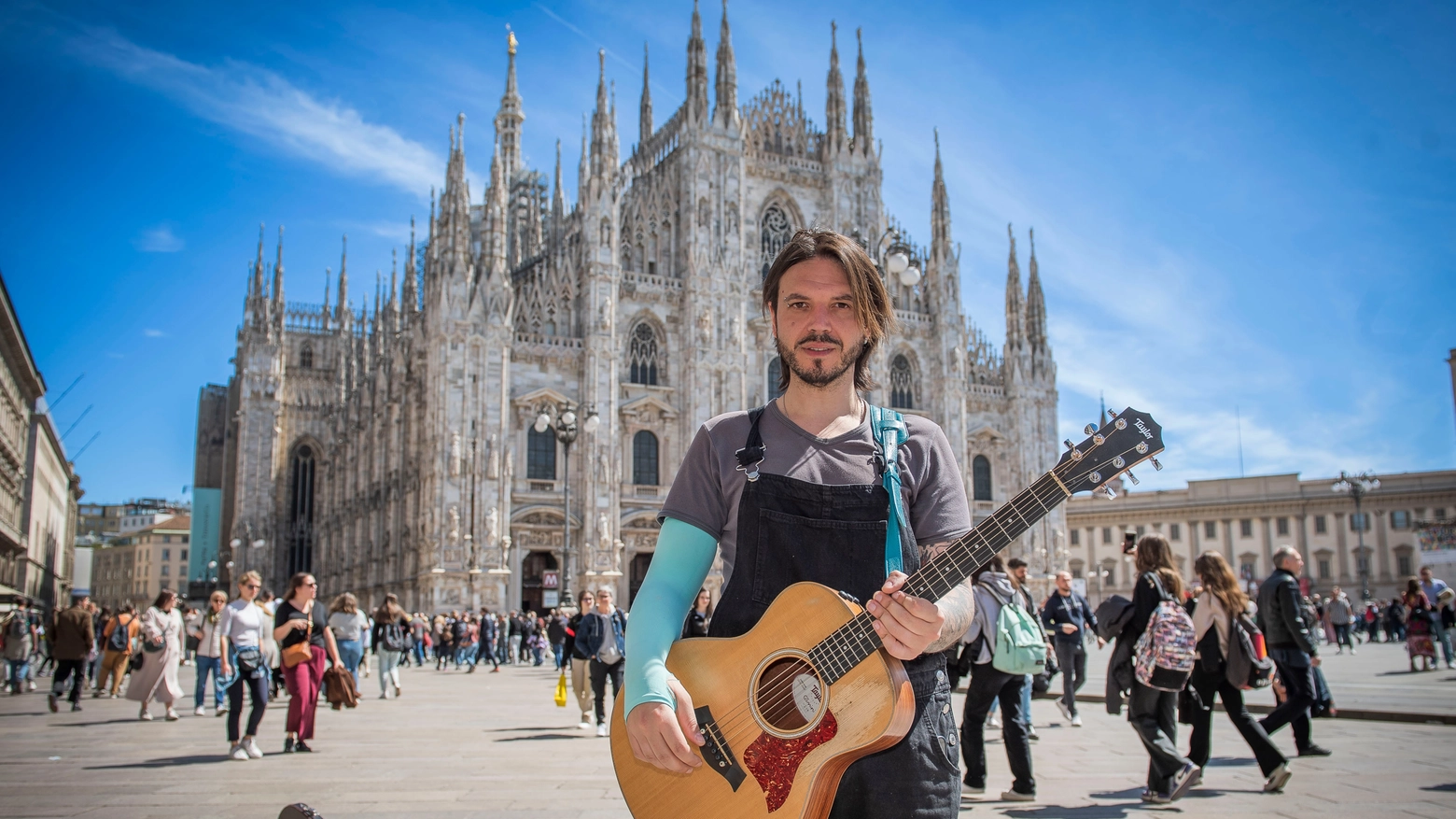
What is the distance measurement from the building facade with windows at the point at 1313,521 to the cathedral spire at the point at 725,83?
3428cm

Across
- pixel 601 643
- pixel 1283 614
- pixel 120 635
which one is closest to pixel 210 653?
pixel 120 635

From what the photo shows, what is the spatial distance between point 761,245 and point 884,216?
505 centimetres

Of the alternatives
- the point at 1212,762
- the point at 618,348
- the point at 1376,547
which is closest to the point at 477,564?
the point at 618,348

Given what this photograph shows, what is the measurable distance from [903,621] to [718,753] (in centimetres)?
47

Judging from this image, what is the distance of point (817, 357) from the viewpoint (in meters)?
2.50

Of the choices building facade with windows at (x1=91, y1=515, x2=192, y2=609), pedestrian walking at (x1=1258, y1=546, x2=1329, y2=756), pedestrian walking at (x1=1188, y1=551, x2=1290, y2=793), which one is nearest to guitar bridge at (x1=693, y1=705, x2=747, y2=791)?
pedestrian walking at (x1=1188, y1=551, x2=1290, y2=793)

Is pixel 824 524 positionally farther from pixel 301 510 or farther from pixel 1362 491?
pixel 301 510

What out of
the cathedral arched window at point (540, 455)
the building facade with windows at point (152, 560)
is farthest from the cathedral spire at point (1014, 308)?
the building facade with windows at point (152, 560)

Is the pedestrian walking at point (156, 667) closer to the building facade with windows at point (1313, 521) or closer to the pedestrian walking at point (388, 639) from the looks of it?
the pedestrian walking at point (388, 639)

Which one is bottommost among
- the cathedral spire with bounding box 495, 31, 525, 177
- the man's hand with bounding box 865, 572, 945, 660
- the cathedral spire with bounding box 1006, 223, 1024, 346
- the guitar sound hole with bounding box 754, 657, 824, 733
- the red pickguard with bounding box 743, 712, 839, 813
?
the red pickguard with bounding box 743, 712, 839, 813

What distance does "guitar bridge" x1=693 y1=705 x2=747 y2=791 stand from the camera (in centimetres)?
219

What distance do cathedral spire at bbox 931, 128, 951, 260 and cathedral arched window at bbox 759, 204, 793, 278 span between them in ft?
19.6

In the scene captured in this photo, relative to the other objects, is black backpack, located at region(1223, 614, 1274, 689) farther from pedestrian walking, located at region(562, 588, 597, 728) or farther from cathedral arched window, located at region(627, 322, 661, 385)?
cathedral arched window, located at region(627, 322, 661, 385)

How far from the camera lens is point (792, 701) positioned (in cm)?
227
